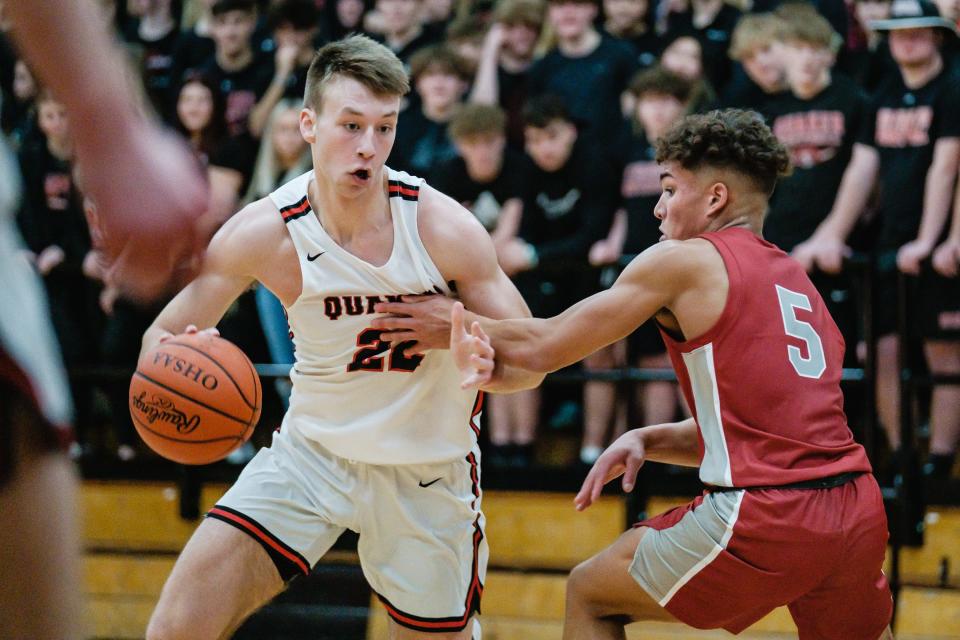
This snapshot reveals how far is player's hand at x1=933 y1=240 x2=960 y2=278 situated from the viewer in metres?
5.30

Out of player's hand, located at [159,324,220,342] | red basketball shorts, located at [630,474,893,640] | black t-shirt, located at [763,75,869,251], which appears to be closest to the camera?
red basketball shorts, located at [630,474,893,640]

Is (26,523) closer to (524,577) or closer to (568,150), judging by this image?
Result: (524,577)

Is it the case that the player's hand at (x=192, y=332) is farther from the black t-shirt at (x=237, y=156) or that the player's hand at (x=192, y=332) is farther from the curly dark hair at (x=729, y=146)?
the black t-shirt at (x=237, y=156)

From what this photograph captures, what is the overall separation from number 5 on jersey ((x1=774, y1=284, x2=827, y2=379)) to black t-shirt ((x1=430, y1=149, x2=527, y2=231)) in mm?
2925

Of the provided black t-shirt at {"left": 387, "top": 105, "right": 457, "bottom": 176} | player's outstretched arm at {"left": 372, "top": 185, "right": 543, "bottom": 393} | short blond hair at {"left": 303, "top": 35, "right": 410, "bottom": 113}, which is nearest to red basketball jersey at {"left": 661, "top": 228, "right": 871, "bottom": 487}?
player's outstretched arm at {"left": 372, "top": 185, "right": 543, "bottom": 393}

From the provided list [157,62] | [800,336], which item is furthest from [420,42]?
[800,336]

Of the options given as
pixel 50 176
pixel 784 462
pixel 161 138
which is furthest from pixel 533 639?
pixel 161 138

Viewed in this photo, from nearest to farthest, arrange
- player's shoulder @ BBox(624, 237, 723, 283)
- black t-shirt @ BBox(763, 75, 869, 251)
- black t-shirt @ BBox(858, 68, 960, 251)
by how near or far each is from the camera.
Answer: player's shoulder @ BBox(624, 237, 723, 283)
black t-shirt @ BBox(858, 68, 960, 251)
black t-shirt @ BBox(763, 75, 869, 251)

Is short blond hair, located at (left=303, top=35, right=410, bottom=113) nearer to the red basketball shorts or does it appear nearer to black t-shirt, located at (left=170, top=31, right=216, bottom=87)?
the red basketball shorts

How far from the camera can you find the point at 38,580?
65.1 inches

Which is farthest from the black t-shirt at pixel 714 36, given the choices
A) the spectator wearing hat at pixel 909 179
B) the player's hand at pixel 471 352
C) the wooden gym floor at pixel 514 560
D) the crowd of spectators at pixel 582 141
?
the player's hand at pixel 471 352

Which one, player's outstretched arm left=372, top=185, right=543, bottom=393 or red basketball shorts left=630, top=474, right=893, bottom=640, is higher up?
player's outstretched arm left=372, top=185, right=543, bottom=393

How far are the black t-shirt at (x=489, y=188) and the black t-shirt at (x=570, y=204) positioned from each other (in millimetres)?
63

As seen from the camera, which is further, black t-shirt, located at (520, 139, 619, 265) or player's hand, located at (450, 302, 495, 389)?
black t-shirt, located at (520, 139, 619, 265)
